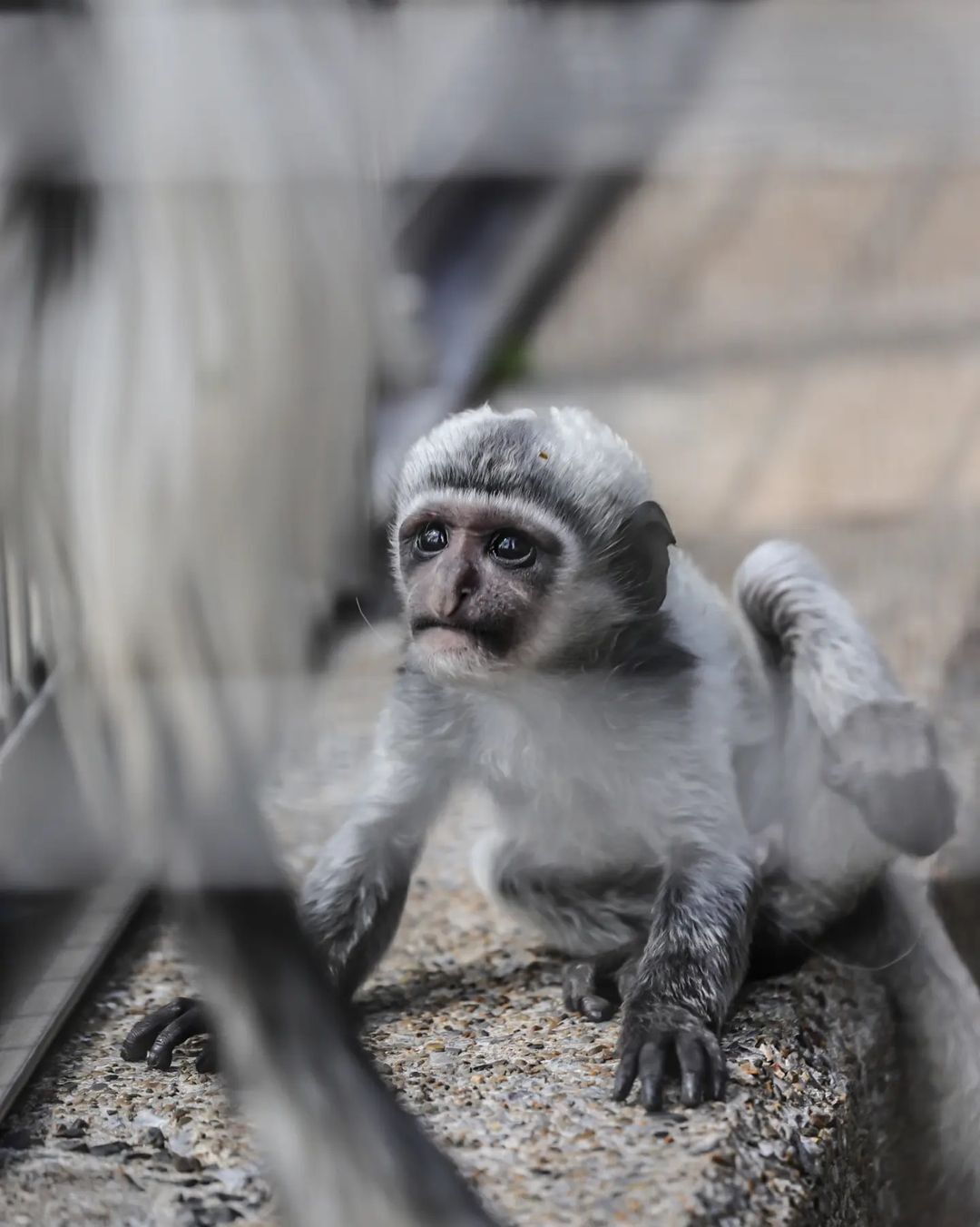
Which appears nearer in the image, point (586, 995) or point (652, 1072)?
point (652, 1072)

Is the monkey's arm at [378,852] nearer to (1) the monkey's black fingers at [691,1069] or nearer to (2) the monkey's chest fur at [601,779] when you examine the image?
(2) the monkey's chest fur at [601,779]

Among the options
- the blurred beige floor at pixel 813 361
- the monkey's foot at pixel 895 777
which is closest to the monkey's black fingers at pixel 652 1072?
the monkey's foot at pixel 895 777

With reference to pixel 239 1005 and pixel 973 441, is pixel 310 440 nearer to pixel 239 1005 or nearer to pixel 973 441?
pixel 239 1005

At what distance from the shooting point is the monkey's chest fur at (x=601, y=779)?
1.13m

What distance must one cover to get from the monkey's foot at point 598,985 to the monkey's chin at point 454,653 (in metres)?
0.30

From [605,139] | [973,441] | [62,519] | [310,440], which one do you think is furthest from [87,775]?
[973,441]

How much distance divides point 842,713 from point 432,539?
368mm

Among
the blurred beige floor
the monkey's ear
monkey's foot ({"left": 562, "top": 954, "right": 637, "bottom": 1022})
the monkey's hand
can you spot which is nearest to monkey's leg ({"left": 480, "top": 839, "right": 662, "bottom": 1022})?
monkey's foot ({"left": 562, "top": 954, "right": 637, "bottom": 1022})

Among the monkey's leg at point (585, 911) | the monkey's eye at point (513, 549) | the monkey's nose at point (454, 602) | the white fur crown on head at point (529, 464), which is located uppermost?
the white fur crown on head at point (529, 464)

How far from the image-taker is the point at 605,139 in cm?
162

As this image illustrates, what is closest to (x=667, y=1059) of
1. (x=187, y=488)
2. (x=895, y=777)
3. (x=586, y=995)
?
(x=586, y=995)

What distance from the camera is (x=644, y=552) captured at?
1.09 m

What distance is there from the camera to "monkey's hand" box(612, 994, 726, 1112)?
1.02m

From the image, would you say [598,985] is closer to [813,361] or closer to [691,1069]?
[691,1069]
